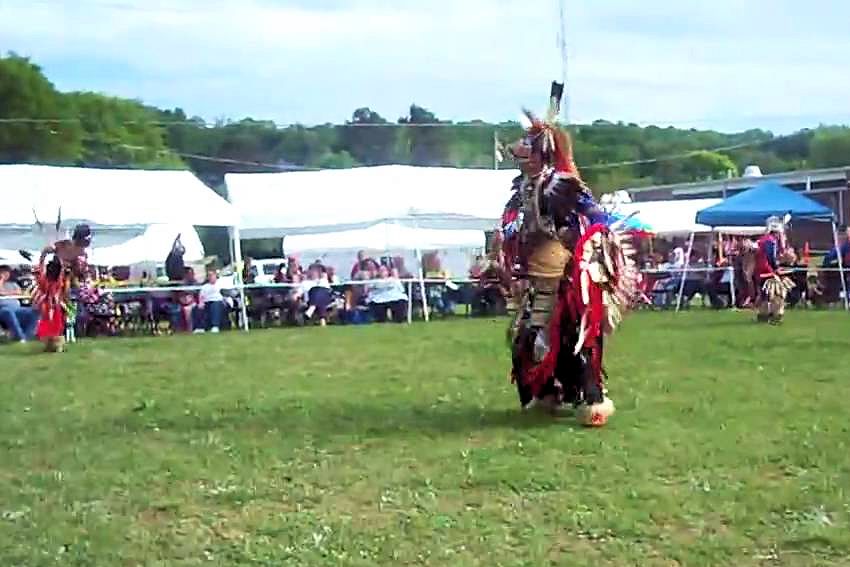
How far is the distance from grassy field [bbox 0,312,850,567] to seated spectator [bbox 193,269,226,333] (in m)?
7.48

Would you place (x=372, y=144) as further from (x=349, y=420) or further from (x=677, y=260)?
(x=349, y=420)

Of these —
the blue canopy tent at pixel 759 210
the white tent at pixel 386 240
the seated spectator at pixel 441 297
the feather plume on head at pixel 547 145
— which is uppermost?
the feather plume on head at pixel 547 145

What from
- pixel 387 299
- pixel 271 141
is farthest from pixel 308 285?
pixel 271 141

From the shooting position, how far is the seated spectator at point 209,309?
21109 millimetres

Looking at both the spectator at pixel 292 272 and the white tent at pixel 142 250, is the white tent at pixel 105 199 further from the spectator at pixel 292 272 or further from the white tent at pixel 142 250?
the spectator at pixel 292 272

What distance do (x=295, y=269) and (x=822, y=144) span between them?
200 feet

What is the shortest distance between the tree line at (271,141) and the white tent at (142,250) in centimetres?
1512

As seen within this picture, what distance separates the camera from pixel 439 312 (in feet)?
77.6

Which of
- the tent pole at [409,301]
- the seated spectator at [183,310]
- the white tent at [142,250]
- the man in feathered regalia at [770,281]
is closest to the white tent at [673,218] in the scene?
the tent pole at [409,301]

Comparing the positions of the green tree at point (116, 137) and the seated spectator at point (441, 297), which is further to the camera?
the green tree at point (116, 137)

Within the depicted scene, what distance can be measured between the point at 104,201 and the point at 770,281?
11.1 metres

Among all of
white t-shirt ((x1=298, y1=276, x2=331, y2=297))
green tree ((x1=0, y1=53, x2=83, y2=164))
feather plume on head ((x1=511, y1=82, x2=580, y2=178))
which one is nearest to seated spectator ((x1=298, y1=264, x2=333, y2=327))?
white t-shirt ((x1=298, y1=276, x2=331, y2=297))

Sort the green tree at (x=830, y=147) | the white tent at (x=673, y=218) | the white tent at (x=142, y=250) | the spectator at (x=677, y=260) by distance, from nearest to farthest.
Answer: the white tent at (x=142, y=250) < the spectator at (x=677, y=260) < the white tent at (x=673, y=218) < the green tree at (x=830, y=147)

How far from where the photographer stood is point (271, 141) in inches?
2085
